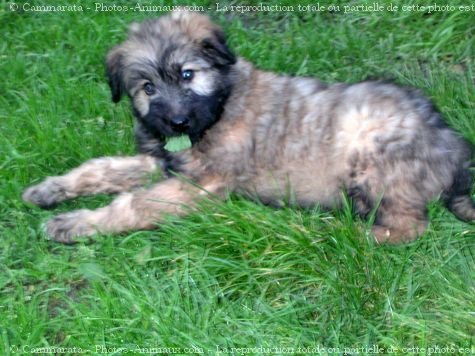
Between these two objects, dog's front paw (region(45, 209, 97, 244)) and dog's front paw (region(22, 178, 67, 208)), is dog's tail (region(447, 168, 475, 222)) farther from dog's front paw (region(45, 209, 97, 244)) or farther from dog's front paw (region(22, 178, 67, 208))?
dog's front paw (region(22, 178, 67, 208))

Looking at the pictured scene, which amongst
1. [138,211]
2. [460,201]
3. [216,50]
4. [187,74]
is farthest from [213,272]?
[460,201]

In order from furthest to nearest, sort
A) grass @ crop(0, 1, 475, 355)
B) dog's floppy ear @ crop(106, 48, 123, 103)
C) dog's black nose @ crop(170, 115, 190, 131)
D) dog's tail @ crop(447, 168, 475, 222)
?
dog's floppy ear @ crop(106, 48, 123, 103) → dog's tail @ crop(447, 168, 475, 222) → dog's black nose @ crop(170, 115, 190, 131) → grass @ crop(0, 1, 475, 355)

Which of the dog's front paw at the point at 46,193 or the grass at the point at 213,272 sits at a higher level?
the dog's front paw at the point at 46,193

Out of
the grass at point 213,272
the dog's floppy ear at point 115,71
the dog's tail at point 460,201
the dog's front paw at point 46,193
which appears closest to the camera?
the grass at point 213,272

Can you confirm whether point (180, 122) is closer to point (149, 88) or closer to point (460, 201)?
point (149, 88)

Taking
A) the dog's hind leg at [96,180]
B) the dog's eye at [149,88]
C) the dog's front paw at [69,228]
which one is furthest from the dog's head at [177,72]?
the dog's front paw at [69,228]

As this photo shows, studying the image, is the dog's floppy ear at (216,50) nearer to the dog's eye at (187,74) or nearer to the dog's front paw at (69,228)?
the dog's eye at (187,74)

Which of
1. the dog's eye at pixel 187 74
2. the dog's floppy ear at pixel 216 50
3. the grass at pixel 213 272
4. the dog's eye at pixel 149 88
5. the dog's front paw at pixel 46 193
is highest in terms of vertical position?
the dog's floppy ear at pixel 216 50

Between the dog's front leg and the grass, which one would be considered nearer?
the grass

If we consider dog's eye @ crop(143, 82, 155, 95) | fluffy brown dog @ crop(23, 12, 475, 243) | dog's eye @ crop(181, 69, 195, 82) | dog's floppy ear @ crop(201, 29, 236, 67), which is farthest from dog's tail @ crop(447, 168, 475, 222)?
dog's eye @ crop(143, 82, 155, 95)
